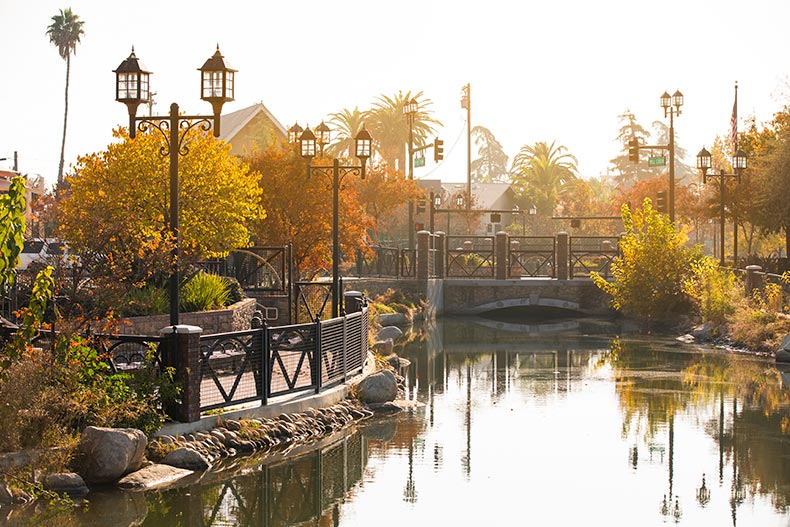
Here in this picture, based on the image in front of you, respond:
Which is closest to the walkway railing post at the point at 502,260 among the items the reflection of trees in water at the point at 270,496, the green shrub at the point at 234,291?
the green shrub at the point at 234,291

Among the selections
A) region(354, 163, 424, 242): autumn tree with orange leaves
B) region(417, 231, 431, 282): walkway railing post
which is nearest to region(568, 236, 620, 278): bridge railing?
region(417, 231, 431, 282): walkway railing post

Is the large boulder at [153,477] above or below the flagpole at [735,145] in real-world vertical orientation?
below

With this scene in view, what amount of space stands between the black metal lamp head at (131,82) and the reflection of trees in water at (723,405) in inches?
365

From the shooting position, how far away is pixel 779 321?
30.6 meters

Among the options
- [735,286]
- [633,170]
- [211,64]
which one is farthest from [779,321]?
[633,170]

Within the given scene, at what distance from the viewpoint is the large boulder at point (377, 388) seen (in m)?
20.4

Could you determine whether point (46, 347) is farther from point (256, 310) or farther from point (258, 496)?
point (256, 310)

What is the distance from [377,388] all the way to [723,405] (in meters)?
6.53

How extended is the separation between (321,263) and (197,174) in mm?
9488

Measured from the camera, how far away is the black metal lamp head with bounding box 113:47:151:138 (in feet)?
58.1

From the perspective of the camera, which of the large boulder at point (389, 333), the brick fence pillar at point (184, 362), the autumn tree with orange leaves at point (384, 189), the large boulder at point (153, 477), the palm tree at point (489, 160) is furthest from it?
the palm tree at point (489, 160)

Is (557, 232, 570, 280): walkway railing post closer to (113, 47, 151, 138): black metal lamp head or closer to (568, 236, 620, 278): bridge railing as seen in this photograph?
(568, 236, 620, 278): bridge railing

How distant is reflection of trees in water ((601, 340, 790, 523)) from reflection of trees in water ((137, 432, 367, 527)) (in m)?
4.09

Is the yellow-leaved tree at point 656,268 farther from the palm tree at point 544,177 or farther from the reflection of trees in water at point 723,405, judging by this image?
the palm tree at point 544,177
